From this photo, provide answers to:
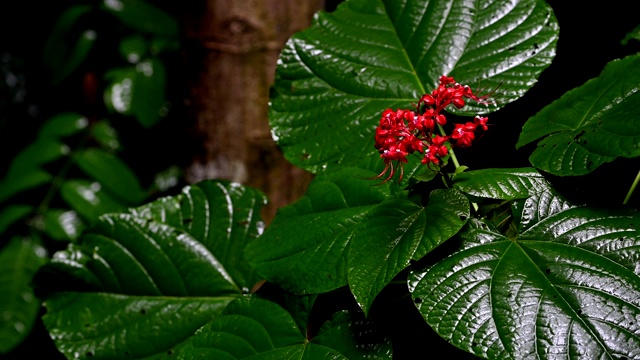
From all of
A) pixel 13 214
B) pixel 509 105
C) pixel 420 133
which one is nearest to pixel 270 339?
pixel 420 133

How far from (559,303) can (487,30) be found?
1.42ft

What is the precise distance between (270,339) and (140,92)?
1.40m

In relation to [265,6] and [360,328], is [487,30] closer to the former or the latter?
[360,328]

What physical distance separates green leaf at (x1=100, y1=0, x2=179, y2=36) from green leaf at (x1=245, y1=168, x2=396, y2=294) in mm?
1380

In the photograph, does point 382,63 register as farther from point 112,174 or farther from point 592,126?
point 112,174

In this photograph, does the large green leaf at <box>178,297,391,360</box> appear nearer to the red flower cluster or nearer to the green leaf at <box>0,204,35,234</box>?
the red flower cluster

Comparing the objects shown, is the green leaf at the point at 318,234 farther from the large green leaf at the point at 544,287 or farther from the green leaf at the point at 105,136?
the green leaf at the point at 105,136

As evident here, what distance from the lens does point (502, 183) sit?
25.6 inches

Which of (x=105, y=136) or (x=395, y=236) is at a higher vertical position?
(x=395, y=236)

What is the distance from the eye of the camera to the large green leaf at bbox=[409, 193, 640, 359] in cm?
55

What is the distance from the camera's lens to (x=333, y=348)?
659 millimetres

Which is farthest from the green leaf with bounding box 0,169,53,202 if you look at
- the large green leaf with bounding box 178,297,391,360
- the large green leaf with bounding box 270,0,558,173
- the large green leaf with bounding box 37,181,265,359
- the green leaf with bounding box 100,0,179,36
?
the large green leaf with bounding box 178,297,391,360

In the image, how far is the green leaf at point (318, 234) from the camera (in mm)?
685

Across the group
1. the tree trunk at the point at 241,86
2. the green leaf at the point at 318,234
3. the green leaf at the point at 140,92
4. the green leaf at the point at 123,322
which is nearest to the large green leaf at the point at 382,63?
the green leaf at the point at 318,234
